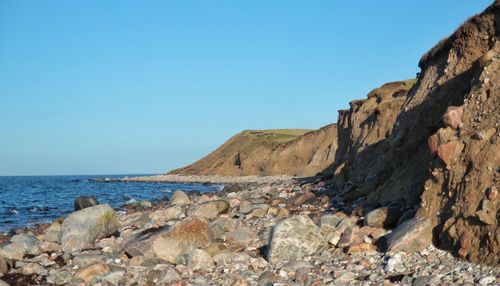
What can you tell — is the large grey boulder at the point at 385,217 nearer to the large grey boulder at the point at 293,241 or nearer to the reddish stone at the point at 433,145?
the large grey boulder at the point at 293,241

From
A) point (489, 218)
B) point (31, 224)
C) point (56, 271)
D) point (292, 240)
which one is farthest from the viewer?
point (31, 224)

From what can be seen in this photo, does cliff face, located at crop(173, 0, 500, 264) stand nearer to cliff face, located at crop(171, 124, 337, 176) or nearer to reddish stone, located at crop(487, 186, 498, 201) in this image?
reddish stone, located at crop(487, 186, 498, 201)

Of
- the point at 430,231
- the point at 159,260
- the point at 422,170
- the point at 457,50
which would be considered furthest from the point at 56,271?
the point at 457,50

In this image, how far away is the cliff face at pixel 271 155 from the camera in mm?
65625

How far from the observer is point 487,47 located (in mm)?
12625

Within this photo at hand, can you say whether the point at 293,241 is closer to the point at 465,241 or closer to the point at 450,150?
the point at 465,241

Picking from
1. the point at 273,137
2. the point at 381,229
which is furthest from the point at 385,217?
the point at 273,137

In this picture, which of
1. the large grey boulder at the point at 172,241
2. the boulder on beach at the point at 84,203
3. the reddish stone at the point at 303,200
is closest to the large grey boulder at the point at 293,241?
the large grey boulder at the point at 172,241

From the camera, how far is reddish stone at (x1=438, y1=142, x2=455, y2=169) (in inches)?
381

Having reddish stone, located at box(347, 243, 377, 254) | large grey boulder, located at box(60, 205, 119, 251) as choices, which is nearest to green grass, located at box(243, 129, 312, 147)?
large grey boulder, located at box(60, 205, 119, 251)

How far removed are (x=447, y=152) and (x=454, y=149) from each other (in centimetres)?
14

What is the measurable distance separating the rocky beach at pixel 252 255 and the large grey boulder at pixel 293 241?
22 mm

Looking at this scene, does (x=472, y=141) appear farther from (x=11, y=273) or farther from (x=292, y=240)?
(x=11, y=273)

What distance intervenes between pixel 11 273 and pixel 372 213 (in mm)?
8914
